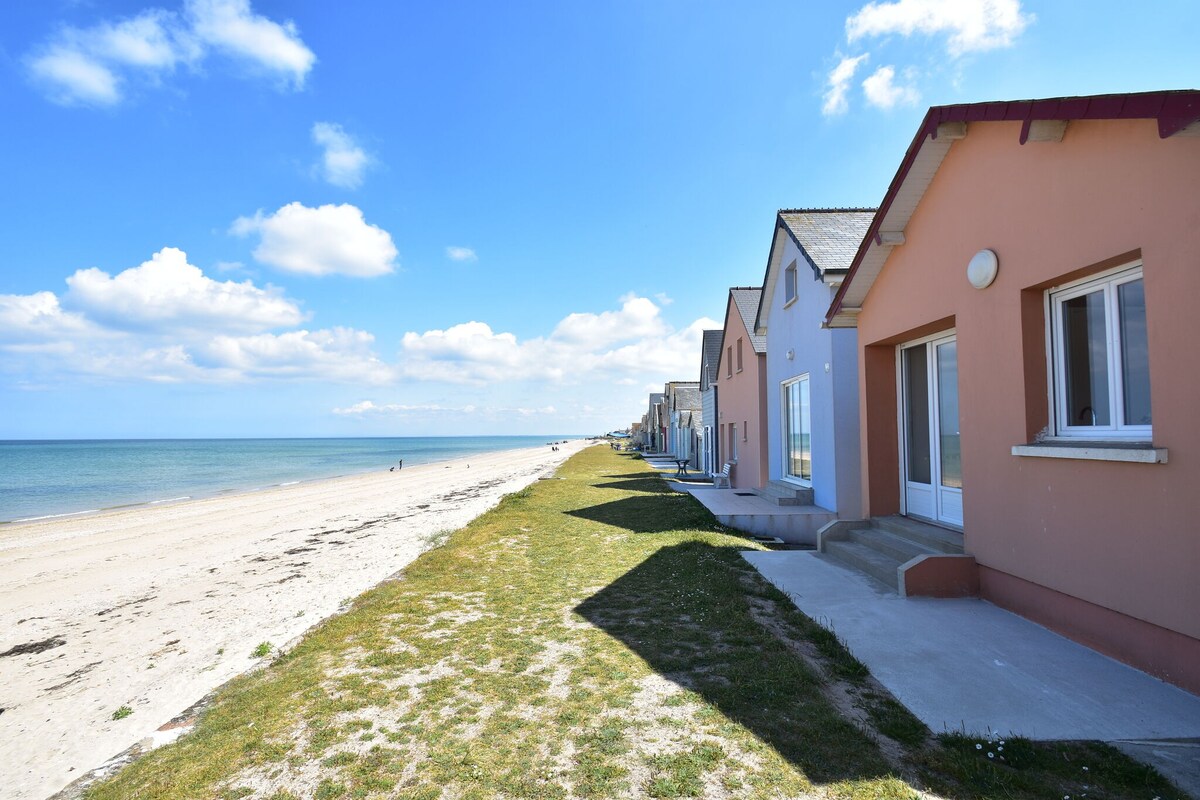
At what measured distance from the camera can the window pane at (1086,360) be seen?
4.86 m

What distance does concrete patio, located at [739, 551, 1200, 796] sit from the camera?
3447 mm

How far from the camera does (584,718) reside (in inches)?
156

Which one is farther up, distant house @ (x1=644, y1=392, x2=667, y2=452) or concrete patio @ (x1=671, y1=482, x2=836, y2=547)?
distant house @ (x1=644, y1=392, x2=667, y2=452)

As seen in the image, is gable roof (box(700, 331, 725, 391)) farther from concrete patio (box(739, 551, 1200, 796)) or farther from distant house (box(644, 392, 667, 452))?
distant house (box(644, 392, 667, 452))

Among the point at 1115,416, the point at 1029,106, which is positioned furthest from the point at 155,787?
the point at 1029,106

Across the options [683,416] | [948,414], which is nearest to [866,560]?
[948,414]

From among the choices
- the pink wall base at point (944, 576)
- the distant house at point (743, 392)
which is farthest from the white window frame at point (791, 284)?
the pink wall base at point (944, 576)

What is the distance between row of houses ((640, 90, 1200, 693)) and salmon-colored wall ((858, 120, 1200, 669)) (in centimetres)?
2

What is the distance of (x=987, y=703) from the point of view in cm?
388

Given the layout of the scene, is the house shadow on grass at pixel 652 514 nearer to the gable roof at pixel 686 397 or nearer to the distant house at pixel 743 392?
the distant house at pixel 743 392

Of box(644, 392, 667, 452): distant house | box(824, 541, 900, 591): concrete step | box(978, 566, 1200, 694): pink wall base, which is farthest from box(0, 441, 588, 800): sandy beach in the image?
box(644, 392, 667, 452): distant house

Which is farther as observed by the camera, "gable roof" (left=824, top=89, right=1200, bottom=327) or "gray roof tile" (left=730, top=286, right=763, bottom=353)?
"gray roof tile" (left=730, top=286, right=763, bottom=353)

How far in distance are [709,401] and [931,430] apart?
60.8 ft

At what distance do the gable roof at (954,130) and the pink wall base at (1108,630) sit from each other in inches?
134
